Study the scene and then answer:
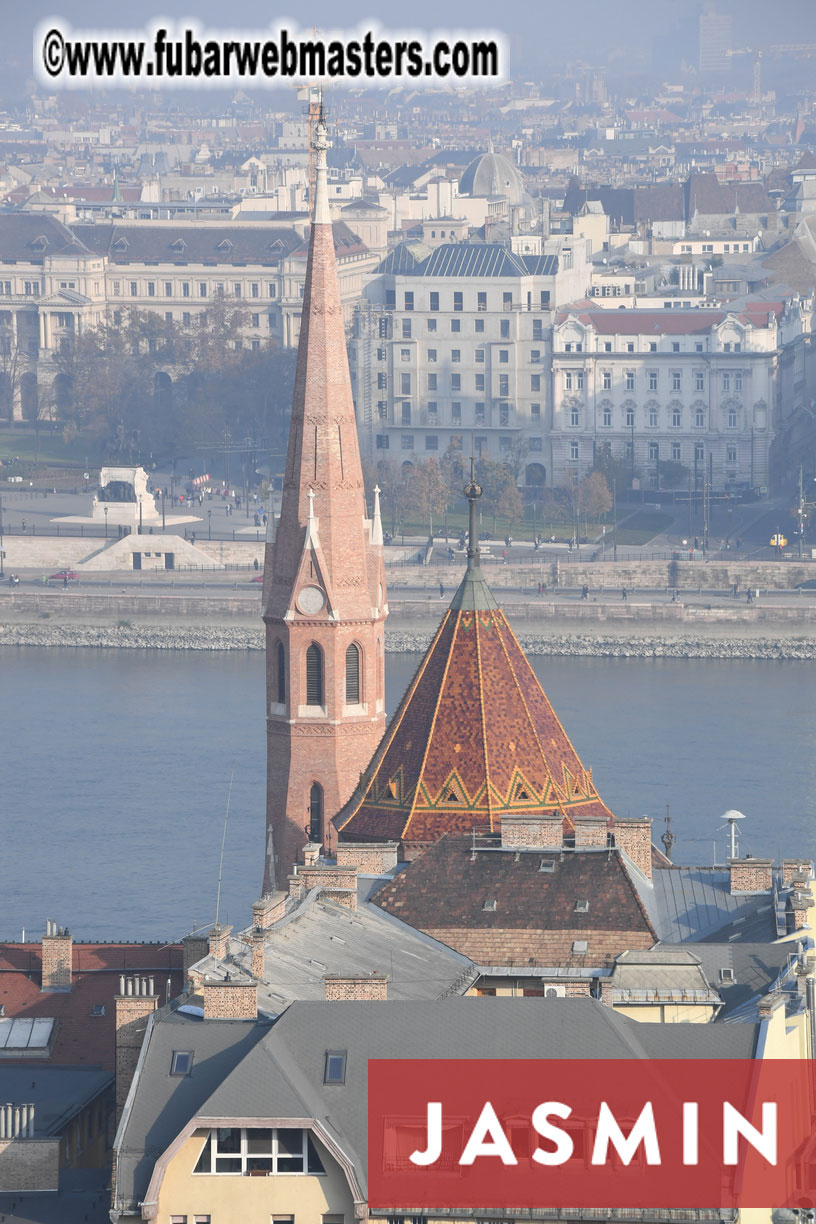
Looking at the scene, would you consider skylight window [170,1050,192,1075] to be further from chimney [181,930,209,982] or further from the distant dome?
the distant dome

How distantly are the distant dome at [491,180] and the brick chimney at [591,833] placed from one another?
122 meters

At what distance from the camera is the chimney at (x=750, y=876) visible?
3297 cm

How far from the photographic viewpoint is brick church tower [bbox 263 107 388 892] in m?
39.3

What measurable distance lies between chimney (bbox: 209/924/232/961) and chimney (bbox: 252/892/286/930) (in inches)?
19.7

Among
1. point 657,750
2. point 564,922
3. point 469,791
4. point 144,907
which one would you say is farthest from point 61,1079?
point 657,750

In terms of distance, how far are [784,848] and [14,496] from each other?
47435 millimetres

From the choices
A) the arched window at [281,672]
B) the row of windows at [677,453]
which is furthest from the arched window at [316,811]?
the row of windows at [677,453]

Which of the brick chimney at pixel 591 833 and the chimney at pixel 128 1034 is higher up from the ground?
the brick chimney at pixel 591 833

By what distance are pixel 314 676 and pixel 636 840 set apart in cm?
707

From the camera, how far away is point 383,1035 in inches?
988

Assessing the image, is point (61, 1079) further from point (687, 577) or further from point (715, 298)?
point (715, 298)

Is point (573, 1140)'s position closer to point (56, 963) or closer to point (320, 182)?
point (56, 963)

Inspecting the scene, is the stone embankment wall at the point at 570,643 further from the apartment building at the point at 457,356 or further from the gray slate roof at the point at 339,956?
the gray slate roof at the point at 339,956

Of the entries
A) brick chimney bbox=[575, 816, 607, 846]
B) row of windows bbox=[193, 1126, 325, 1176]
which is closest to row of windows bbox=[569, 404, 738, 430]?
brick chimney bbox=[575, 816, 607, 846]
